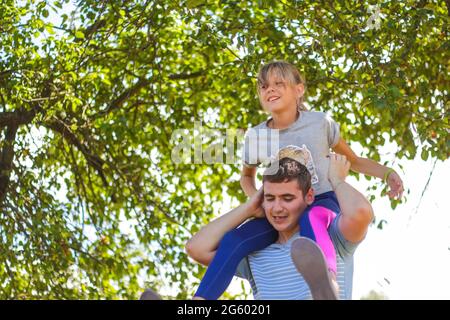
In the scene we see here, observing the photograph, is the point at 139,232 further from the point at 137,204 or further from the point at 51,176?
the point at 51,176

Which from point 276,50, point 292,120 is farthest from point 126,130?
point 292,120

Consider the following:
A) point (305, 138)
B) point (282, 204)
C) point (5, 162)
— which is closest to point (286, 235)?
point (282, 204)

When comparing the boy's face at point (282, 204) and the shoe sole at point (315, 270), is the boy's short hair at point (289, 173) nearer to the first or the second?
the boy's face at point (282, 204)

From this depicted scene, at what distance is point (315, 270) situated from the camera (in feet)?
10.7

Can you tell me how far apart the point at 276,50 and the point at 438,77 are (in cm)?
161

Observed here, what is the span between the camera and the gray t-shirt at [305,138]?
4.48m

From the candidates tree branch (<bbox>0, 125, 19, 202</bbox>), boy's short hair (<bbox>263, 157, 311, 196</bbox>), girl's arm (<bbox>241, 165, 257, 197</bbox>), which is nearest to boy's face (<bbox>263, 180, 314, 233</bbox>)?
boy's short hair (<bbox>263, 157, 311, 196</bbox>)

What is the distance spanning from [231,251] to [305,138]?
0.79 metres

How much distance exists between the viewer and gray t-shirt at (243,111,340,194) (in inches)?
176

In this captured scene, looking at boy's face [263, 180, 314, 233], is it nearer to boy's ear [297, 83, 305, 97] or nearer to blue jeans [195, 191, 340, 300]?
blue jeans [195, 191, 340, 300]

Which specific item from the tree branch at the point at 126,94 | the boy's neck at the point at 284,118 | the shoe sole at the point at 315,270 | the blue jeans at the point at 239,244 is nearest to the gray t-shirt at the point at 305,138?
the boy's neck at the point at 284,118

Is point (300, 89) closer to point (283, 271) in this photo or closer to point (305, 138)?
point (305, 138)

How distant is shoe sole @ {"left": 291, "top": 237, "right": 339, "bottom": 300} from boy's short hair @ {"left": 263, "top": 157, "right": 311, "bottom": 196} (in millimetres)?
809

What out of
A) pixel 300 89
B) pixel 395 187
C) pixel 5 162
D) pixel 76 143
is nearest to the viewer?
pixel 395 187
